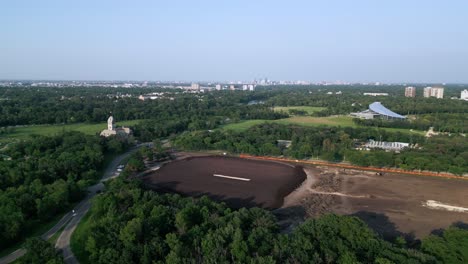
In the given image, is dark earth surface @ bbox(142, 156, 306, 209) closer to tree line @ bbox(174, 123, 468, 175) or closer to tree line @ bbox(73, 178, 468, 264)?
tree line @ bbox(174, 123, 468, 175)

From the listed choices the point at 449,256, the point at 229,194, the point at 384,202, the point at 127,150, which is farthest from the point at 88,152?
the point at 449,256

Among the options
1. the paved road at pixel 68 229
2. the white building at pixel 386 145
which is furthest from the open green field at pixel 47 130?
the white building at pixel 386 145

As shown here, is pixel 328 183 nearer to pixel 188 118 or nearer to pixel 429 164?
pixel 429 164

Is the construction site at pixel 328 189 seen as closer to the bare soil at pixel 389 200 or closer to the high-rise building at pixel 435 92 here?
the bare soil at pixel 389 200

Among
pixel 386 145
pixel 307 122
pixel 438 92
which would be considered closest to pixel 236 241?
pixel 386 145

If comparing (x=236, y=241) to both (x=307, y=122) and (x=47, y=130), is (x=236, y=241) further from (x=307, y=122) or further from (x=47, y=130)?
(x=307, y=122)

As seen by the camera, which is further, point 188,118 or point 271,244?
point 188,118

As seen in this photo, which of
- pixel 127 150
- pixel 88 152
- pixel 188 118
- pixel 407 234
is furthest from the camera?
pixel 188 118
